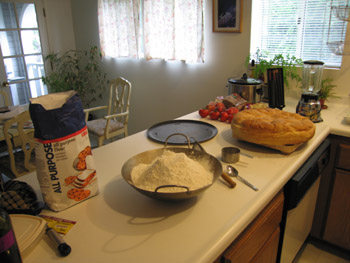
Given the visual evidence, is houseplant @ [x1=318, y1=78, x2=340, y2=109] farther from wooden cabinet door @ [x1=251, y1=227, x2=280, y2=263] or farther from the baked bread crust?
wooden cabinet door @ [x1=251, y1=227, x2=280, y2=263]

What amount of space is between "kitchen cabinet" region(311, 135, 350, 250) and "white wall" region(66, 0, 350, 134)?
67 centimetres

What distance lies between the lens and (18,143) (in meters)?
2.43

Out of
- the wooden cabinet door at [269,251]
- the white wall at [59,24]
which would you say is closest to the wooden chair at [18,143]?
the wooden cabinet door at [269,251]

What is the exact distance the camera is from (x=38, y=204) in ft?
3.12

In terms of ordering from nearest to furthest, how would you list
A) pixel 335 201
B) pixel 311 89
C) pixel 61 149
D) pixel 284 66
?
pixel 61 149 < pixel 335 201 < pixel 311 89 < pixel 284 66

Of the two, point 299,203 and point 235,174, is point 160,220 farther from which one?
point 299,203

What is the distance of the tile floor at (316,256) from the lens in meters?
1.92

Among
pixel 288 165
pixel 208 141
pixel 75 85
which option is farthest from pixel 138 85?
pixel 288 165

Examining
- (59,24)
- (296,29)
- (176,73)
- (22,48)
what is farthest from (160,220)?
(59,24)

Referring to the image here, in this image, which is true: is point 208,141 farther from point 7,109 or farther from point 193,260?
point 7,109

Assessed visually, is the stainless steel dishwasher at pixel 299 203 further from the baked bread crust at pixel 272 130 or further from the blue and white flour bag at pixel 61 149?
the blue and white flour bag at pixel 61 149

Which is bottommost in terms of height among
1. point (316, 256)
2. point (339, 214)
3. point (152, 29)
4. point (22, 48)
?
point (316, 256)

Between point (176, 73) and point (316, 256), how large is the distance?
215 cm

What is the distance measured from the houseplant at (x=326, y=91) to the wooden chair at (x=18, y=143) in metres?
2.19
